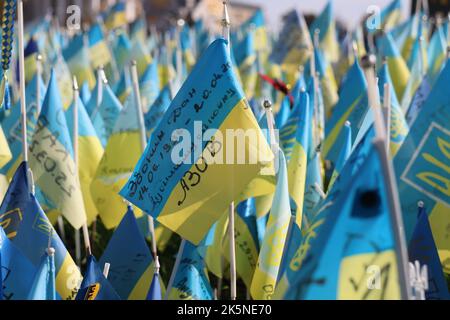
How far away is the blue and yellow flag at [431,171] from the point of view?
15.9ft

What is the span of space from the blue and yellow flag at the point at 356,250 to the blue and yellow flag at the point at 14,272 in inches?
60.6

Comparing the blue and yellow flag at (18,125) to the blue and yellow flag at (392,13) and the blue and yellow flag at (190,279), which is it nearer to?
the blue and yellow flag at (190,279)

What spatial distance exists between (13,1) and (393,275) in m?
3.01

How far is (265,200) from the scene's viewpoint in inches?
233

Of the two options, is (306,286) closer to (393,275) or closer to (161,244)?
(393,275)

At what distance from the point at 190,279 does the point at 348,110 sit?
355cm

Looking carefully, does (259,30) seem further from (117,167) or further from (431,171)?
(431,171)

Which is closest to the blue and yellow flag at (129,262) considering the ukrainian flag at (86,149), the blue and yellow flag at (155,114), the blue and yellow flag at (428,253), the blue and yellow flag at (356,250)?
the blue and yellow flag at (428,253)

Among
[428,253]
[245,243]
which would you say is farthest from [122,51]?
[428,253]

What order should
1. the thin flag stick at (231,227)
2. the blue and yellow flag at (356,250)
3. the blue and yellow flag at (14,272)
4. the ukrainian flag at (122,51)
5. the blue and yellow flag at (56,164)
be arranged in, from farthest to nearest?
→ the ukrainian flag at (122,51), the blue and yellow flag at (56,164), the thin flag stick at (231,227), the blue and yellow flag at (14,272), the blue and yellow flag at (356,250)

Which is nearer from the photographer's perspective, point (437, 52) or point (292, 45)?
point (437, 52)

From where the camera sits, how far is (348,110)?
26.3 ft

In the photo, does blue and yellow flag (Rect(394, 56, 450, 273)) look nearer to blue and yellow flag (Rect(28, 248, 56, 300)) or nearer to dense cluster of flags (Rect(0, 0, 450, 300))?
dense cluster of flags (Rect(0, 0, 450, 300))
